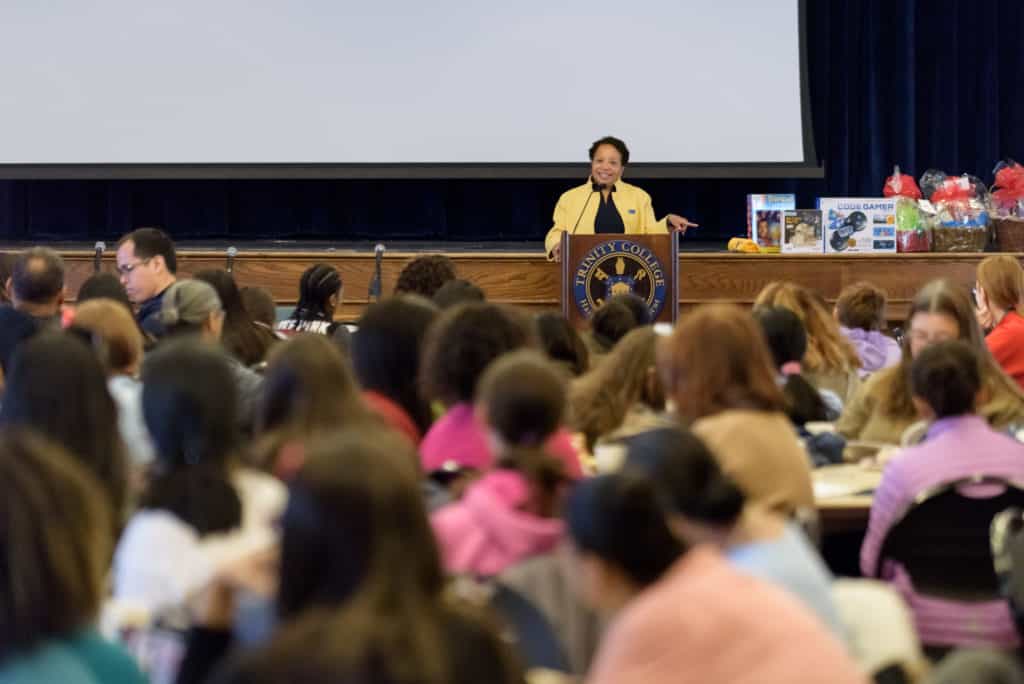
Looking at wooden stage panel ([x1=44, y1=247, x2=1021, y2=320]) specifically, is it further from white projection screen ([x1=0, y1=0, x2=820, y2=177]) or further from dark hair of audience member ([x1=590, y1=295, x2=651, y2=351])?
dark hair of audience member ([x1=590, y1=295, x2=651, y2=351])

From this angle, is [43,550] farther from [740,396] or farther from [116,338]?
[116,338]

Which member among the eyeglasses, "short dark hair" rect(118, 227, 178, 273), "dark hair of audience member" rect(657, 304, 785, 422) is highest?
"short dark hair" rect(118, 227, 178, 273)

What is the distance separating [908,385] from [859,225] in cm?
418

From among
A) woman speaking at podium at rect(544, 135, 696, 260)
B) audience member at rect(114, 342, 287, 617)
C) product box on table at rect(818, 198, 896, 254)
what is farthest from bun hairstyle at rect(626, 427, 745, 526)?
product box on table at rect(818, 198, 896, 254)

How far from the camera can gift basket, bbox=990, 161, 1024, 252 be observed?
8.27 metres

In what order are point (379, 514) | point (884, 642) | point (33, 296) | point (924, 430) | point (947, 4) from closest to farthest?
point (379, 514) < point (884, 642) < point (924, 430) < point (33, 296) < point (947, 4)

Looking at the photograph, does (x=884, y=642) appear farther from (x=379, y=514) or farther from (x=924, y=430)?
(x=924, y=430)

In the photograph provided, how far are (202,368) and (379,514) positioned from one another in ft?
3.14

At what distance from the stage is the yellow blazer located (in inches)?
12.1

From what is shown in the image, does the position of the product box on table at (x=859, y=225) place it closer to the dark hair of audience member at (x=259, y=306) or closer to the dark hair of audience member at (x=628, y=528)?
the dark hair of audience member at (x=259, y=306)

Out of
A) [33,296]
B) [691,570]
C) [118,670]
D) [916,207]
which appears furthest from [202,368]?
[916,207]

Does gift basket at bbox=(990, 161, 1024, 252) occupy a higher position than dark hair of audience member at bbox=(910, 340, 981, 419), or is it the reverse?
gift basket at bbox=(990, 161, 1024, 252)

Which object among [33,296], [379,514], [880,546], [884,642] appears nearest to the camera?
[379,514]

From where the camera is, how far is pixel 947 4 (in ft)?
32.9
